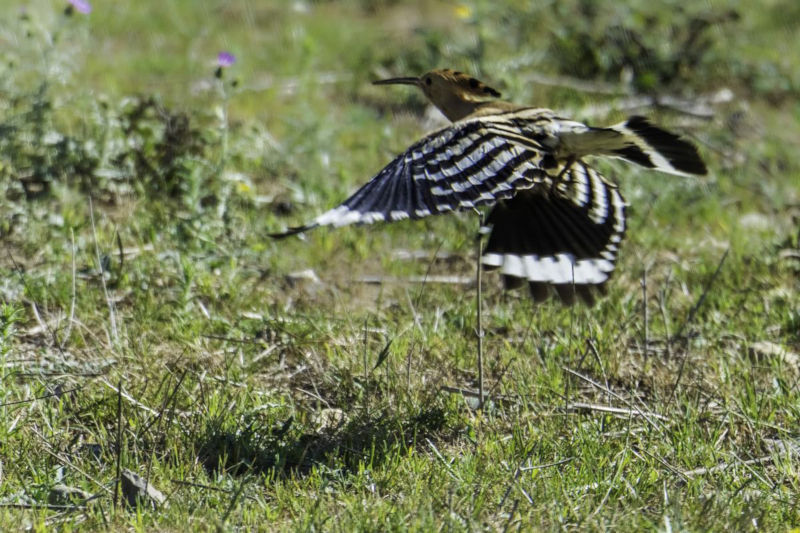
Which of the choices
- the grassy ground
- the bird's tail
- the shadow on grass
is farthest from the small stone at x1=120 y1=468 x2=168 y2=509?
the bird's tail

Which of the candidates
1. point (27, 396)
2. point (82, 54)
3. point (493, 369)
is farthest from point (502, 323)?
point (82, 54)

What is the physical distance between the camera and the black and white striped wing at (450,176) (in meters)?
3.08

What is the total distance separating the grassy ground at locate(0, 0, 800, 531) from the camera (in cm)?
288

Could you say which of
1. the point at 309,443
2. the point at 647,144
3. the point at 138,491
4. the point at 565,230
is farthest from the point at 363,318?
the point at 138,491

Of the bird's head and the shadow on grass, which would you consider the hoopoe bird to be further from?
the shadow on grass

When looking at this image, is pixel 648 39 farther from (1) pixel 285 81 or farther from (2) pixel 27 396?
(2) pixel 27 396

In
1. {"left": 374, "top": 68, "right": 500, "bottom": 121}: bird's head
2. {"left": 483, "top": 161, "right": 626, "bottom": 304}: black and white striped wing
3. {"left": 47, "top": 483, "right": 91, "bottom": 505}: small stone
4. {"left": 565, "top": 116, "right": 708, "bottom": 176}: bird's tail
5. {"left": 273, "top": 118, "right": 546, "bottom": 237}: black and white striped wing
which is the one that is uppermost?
{"left": 374, "top": 68, "right": 500, "bottom": 121}: bird's head

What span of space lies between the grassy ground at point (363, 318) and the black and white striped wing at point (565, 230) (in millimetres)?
219

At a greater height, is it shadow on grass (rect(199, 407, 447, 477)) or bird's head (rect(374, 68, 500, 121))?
bird's head (rect(374, 68, 500, 121))

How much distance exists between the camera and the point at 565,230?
3859mm

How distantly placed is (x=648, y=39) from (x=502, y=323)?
3.09 metres

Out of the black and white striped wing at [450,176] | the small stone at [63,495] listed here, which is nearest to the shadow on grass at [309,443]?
the small stone at [63,495]

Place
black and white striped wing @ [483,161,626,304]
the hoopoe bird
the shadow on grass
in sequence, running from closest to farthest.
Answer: the shadow on grass → the hoopoe bird → black and white striped wing @ [483,161,626,304]

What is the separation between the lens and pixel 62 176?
455cm
